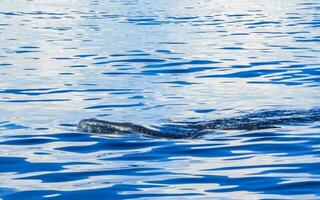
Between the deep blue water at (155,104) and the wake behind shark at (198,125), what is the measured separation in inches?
10.9

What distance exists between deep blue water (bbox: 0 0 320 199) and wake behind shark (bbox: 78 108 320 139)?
0.28 m

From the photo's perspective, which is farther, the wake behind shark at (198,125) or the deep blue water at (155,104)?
the wake behind shark at (198,125)

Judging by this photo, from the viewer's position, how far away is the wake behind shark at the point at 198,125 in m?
13.8

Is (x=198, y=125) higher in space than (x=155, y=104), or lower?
lower

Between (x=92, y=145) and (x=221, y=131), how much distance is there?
1.97m

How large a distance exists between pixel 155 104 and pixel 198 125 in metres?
3.20

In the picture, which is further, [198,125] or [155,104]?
[155,104]

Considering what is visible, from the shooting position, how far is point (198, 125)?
47.9 feet

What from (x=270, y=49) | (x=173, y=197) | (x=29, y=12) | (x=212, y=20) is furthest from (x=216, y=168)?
(x=29, y=12)

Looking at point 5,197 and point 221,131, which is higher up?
point 221,131

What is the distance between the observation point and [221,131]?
45.4 ft

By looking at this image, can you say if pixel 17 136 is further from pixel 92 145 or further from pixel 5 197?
pixel 5 197

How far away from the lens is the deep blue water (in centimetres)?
1046

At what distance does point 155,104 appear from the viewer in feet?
58.1
